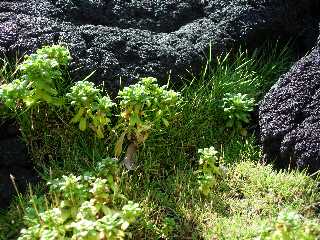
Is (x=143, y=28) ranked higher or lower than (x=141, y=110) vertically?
higher

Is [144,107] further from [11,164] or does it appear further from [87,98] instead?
[11,164]

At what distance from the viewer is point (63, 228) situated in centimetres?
330

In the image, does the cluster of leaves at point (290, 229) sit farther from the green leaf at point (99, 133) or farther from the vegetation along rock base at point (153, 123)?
the green leaf at point (99, 133)

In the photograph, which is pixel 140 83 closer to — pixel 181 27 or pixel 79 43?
pixel 79 43

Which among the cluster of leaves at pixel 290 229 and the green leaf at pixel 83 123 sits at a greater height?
the green leaf at pixel 83 123

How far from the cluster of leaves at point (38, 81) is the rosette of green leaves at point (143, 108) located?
453mm

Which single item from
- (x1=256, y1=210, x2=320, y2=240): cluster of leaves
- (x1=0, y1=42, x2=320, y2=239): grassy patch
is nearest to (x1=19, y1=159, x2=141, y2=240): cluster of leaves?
(x1=0, y1=42, x2=320, y2=239): grassy patch

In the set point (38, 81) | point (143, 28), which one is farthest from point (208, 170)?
point (143, 28)

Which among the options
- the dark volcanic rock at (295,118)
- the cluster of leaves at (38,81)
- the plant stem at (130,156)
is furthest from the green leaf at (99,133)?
the dark volcanic rock at (295,118)

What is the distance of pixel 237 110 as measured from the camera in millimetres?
4449

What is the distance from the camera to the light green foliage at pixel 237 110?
443 centimetres

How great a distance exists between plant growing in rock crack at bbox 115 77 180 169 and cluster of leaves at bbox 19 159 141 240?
1.20 ft

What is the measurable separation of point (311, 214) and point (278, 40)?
1.92 m

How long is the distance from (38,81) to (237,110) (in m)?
1.47
